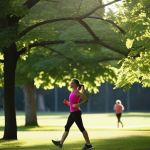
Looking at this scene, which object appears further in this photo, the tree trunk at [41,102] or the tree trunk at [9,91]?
Answer: the tree trunk at [41,102]

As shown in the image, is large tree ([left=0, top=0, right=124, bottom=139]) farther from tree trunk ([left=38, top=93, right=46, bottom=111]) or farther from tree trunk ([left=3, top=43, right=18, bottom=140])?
tree trunk ([left=38, top=93, right=46, bottom=111])

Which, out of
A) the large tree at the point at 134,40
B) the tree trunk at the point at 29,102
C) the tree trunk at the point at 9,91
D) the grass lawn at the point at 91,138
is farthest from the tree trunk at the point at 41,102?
the tree trunk at the point at 9,91

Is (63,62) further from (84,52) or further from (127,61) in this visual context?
(127,61)

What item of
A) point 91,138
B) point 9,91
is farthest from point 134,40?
point 9,91

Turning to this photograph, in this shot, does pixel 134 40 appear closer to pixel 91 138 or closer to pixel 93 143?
pixel 91 138

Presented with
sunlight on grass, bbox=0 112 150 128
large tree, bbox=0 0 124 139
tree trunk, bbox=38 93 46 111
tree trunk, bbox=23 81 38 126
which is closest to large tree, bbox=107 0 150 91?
large tree, bbox=0 0 124 139

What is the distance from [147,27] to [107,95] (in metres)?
58.2

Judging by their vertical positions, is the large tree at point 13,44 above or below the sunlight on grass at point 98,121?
above

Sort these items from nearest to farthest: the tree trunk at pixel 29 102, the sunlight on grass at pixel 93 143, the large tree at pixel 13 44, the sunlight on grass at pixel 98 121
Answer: the sunlight on grass at pixel 93 143
the large tree at pixel 13 44
the tree trunk at pixel 29 102
the sunlight on grass at pixel 98 121

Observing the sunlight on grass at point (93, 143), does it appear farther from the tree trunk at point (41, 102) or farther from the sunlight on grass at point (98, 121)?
the tree trunk at point (41, 102)

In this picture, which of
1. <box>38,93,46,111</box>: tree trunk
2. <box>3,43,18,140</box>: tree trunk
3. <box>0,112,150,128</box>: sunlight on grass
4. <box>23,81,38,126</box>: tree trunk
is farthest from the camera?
<box>38,93,46,111</box>: tree trunk

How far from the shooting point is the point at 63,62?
2814 cm

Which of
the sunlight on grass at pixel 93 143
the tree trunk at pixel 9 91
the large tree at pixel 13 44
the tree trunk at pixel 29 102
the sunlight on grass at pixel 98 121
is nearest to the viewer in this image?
the sunlight on grass at pixel 93 143

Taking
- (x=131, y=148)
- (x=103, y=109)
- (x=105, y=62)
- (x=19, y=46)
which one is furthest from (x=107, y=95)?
(x=131, y=148)
